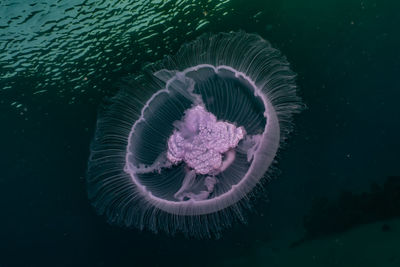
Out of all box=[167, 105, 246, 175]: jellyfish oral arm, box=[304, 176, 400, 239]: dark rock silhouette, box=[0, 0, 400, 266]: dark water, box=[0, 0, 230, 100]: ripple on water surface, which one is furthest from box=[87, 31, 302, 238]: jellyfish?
box=[304, 176, 400, 239]: dark rock silhouette

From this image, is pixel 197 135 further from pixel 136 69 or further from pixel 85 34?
pixel 85 34

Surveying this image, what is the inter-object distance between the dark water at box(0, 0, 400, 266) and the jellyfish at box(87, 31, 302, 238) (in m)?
2.70

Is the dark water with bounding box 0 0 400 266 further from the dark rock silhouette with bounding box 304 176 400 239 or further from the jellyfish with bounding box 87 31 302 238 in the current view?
the jellyfish with bounding box 87 31 302 238

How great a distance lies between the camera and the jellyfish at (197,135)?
5.12m

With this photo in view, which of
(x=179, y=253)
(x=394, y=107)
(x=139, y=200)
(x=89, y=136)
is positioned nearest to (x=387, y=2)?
(x=394, y=107)

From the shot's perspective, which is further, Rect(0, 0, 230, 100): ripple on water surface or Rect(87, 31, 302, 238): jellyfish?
Rect(0, 0, 230, 100): ripple on water surface

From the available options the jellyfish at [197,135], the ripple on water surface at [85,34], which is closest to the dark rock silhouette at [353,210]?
the jellyfish at [197,135]

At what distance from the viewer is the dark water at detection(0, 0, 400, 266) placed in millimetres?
7664

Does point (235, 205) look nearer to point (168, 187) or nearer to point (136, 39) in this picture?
point (168, 187)

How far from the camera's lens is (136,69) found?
8.66 meters

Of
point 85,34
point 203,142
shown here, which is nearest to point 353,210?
point 203,142

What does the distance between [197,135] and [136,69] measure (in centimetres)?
409

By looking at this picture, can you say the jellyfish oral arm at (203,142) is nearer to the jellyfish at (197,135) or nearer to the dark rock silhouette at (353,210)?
the jellyfish at (197,135)

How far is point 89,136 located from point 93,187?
16.2 ft
